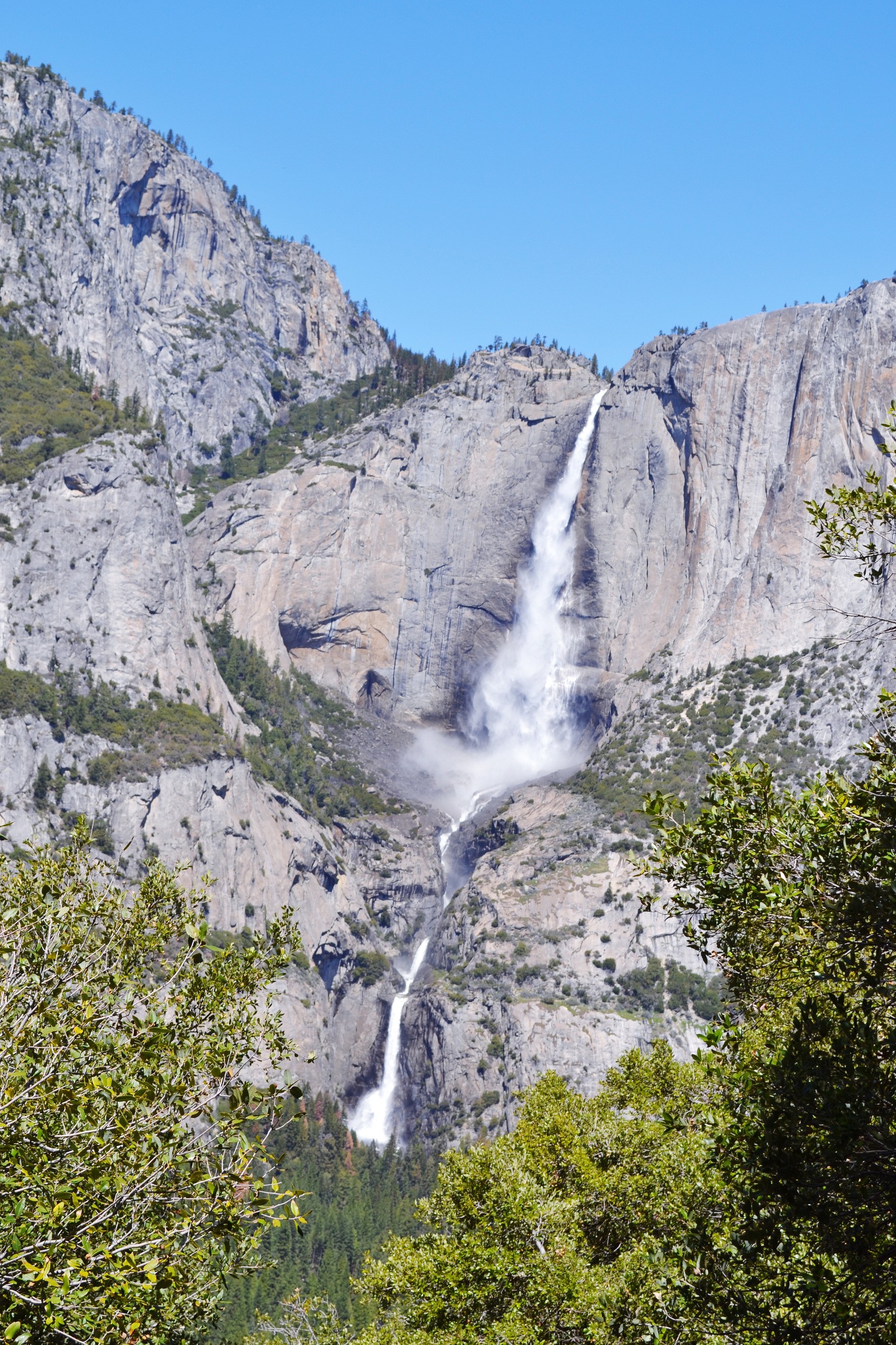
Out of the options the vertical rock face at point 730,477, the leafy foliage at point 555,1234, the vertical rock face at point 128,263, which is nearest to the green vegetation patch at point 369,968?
the vertical rock face at point 730,477

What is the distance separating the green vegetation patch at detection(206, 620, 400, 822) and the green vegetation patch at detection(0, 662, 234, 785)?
42.7 feet

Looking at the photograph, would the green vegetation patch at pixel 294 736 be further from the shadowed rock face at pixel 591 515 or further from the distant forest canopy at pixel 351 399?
the distant forest canopy at pixel 351 399

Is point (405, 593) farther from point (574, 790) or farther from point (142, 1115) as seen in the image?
point (142, 1115)

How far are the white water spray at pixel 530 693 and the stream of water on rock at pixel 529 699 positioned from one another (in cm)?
10

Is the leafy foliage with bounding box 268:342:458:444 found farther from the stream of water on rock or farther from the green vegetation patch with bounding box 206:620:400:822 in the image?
the green vegetation patch with bounding box 206:620:400:822

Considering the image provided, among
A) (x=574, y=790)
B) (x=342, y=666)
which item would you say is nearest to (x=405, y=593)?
(x=342, y=666)

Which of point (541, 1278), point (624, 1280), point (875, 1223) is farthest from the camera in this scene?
point (541, 1278)

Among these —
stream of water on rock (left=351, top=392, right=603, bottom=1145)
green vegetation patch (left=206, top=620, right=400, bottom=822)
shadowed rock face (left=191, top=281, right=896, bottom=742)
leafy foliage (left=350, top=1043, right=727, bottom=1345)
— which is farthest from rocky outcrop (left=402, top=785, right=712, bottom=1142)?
leafy foliage (left=350, top=1043, right=727, bottom=1345)

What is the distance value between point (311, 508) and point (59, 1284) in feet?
483

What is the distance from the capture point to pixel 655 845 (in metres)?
13.8

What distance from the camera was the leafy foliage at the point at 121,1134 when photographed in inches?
396

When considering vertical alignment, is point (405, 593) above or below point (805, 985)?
above

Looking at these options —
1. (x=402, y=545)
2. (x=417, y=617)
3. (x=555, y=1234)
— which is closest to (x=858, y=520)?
(x=555, y=1234)

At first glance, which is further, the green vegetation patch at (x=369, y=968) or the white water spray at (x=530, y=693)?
the white water spray at (x=530, y=693)
